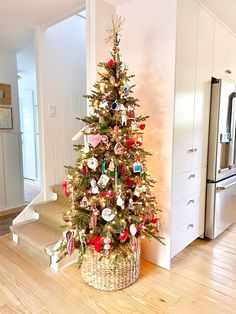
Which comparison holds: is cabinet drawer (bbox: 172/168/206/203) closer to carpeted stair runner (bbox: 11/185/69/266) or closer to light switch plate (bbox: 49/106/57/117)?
carpeted stair runner (bbox: 11/185/69/266)

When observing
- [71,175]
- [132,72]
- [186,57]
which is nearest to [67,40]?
[132,72]

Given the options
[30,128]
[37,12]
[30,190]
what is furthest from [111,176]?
[30,128]

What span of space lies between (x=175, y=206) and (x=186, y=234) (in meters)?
0.41

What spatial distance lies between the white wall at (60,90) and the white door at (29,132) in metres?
2.40

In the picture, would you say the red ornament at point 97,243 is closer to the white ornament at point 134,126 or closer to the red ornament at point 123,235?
the red ornament at point 123,235

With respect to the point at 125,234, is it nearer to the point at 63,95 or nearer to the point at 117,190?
the point at 117,190

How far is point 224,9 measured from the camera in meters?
2.16

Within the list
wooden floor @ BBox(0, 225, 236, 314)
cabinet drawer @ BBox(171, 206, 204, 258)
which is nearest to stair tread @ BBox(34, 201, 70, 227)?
wooden floor @ BBox(0, 225, 236, 314)

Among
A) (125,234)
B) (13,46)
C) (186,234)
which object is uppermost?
(13,46)

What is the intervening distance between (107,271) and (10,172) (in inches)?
96.6

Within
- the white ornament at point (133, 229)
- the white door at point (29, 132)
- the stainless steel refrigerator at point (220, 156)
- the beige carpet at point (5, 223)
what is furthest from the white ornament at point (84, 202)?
the white door at point (29, 132)

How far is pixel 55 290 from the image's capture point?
1810 mm

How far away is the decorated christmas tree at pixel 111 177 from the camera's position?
5.43ft

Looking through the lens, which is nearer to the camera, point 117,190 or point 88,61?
point 117,190
